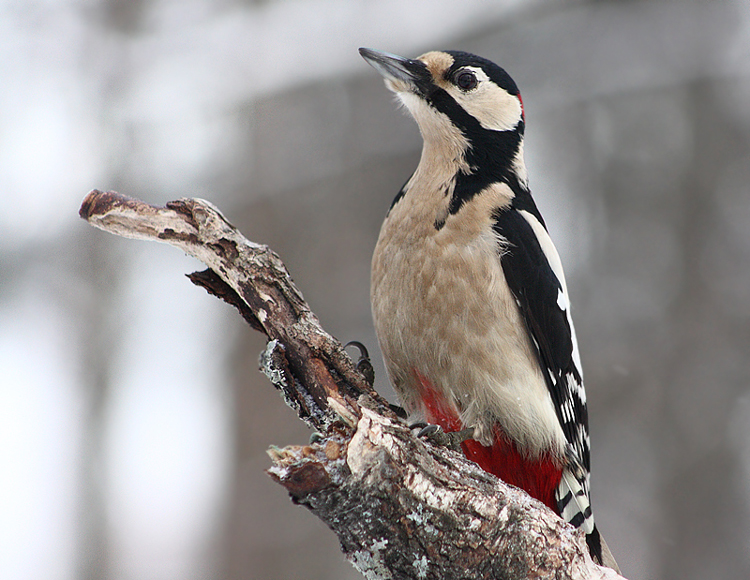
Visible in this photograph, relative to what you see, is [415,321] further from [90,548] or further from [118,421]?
[90,548]

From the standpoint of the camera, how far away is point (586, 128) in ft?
19.6

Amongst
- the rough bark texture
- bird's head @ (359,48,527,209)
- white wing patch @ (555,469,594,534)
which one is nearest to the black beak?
bird's head @ (359,48,527,209)

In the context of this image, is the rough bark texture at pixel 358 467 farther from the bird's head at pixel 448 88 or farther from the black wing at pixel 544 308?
the bird's head at pixel 448 88

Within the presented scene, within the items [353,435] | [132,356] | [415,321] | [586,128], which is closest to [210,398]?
[132,356]

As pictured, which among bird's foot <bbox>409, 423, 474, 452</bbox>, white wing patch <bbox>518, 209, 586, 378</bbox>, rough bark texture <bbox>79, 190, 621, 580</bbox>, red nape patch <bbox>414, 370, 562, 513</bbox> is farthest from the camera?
white wing patch <bbox>518, 209, 586, 378</bbox>

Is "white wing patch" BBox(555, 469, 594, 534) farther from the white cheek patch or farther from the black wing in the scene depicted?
the white cheek patch

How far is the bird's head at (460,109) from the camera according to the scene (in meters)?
2.51

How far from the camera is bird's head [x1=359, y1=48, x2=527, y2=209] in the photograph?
2.51 metres

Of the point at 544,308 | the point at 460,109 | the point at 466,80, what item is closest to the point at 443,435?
the point at 544,308

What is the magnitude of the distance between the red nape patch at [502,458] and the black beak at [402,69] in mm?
1075

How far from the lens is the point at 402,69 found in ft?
8.32

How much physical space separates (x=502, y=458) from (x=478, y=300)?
1.90ft

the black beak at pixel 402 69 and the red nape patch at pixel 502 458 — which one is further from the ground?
the black beak at pixel 402 69

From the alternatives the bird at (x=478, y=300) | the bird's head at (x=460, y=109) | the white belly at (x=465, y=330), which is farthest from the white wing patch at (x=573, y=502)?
the bird's head at (x=460, y=109)
